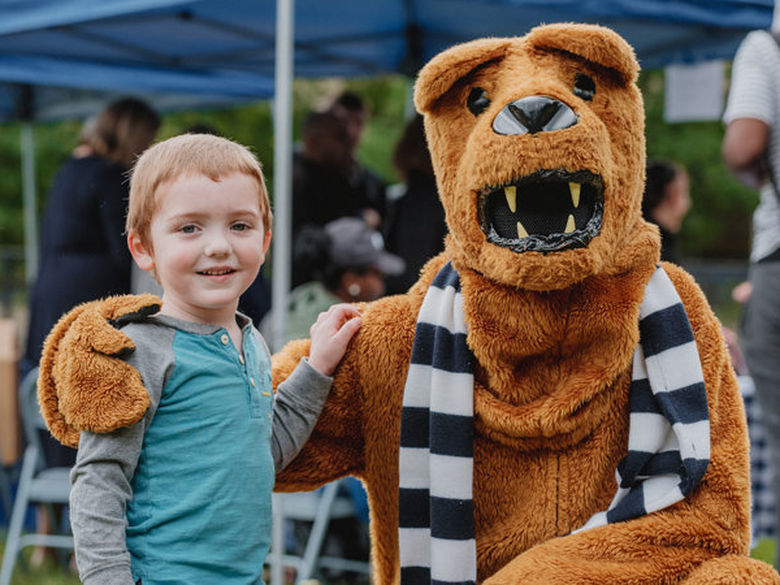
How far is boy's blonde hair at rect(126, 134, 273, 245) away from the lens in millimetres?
1607

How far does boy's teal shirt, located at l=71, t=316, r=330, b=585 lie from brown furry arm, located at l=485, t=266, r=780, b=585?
1.56ft

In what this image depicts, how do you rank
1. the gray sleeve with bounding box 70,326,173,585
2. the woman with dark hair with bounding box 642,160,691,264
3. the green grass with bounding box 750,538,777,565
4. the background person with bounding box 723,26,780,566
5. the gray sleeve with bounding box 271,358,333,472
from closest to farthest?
the gray sleeve with bounding box 70,326,173,585 → the gray sleeve with bounding box 271,358,333,472 → the background person with bounding box 723,26,780,566 → the green grass with bounding box 750,538,777,565 → the woman with dark hair with bounding box 642,160,691,264

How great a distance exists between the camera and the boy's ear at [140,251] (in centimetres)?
167

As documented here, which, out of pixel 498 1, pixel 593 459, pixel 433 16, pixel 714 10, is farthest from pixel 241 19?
pixel 593 459

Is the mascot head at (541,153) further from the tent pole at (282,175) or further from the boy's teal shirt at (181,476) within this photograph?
the tent pole at (282,175)

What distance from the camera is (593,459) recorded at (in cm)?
172

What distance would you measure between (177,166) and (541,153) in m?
0.64

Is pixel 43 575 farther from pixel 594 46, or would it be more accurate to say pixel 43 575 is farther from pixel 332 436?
pixel 594 46

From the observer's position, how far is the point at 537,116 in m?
1.59

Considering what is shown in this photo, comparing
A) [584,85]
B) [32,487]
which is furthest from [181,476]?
[32,487]

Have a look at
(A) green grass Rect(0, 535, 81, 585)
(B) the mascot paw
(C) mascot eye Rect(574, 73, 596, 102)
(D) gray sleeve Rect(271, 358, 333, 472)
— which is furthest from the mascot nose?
(A) green grass Rect(0, 535, 81, 585)

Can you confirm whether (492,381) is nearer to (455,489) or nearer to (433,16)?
(455,489)

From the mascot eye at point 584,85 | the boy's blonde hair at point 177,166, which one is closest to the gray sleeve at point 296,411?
the boy's blonde hair at point 177,166

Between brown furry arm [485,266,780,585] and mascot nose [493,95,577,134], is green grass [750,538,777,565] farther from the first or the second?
mascot nose [493,95,577,134]
